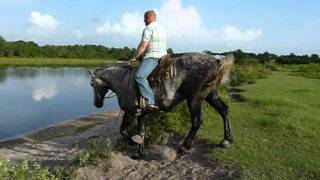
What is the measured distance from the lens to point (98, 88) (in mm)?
8695

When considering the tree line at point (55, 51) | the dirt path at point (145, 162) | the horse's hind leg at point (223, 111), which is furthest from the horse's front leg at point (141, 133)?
the tree line at point (55, 51)

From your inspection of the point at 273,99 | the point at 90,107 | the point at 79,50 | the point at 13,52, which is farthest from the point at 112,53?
the point at 273,99

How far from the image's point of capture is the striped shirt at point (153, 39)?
7.98 m

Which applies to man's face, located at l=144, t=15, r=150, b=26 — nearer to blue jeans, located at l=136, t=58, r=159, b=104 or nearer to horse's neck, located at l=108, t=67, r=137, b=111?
blue jeans, located at l=136, t=58, r=159, b=104

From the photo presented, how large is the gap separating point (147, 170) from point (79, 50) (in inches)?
4332

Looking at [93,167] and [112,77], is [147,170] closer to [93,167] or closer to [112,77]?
[93,167]

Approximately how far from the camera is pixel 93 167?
8.05 m

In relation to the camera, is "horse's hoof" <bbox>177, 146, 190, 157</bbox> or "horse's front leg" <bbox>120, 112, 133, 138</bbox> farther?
"horse's front leg" <bbox>120, 112, 133, 138</bbox>

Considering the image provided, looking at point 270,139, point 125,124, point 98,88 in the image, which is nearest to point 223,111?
point 270,139

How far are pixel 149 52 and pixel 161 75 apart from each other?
45 centimetres

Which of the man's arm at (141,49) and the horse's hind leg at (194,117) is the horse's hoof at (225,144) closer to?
the horse's hind leg at (194,117)

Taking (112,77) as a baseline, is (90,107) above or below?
below

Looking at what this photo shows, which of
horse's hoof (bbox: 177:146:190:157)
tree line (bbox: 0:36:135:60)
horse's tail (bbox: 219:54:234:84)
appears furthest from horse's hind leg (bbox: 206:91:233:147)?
tree line (bbox: 0:36:135:60)

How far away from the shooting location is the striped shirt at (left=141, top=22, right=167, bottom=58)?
7.98 m
